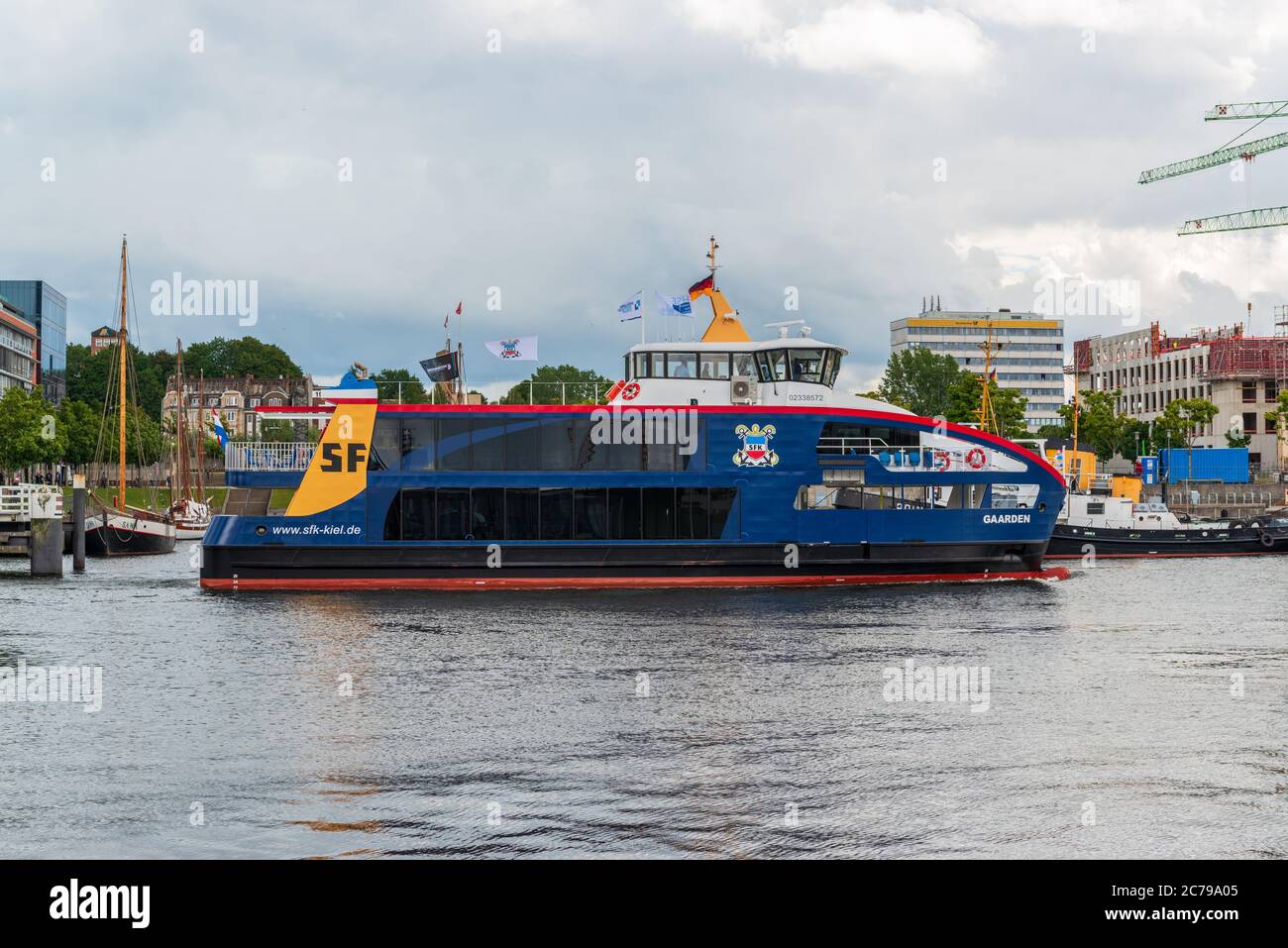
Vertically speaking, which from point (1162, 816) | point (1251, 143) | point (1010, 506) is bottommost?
point (1162, 816)

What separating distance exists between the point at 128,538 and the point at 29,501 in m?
21.5

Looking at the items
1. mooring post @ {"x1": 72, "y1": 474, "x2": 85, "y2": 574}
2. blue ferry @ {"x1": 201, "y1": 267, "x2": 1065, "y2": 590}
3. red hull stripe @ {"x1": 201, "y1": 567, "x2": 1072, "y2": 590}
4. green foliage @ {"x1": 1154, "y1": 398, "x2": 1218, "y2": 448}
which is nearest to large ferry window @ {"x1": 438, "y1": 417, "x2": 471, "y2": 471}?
blue ferry @ {"x1": 201, "y1": 267, "x2": 1065, "y2": 590}

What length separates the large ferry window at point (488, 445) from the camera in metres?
47.4

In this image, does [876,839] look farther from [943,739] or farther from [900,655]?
[900,655]

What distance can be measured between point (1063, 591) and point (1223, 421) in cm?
12173

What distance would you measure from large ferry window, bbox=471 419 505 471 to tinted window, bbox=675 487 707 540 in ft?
21.8

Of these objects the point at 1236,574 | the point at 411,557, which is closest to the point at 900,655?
the point at 411,557

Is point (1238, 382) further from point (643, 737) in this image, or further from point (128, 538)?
point (643, 737)

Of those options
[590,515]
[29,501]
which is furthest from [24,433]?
[590,515]

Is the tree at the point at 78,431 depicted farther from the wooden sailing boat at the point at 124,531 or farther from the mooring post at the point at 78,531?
the mooring post at the point at 78,531

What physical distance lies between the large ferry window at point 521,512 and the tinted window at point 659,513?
13.2 ft

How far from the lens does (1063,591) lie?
49.1 meters

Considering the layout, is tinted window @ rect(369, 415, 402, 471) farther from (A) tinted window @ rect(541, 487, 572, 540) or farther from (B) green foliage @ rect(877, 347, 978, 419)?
(B) green foliage @ rect(877, 347, 978, 419)

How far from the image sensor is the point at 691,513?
47.6 m
